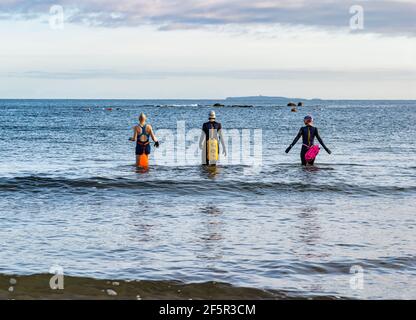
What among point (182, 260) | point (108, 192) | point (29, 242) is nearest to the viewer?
point (182, 260)

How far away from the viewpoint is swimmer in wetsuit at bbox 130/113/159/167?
18391 mm

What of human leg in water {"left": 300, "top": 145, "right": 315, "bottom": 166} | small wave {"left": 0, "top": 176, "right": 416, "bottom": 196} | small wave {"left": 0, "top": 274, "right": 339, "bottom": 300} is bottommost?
small wave {"left": 0, "top": 274, "right": 339, "bottom": 300}

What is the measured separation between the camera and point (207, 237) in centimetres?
1044

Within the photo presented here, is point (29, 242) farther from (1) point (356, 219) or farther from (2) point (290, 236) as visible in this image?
(1) point (356, 219)

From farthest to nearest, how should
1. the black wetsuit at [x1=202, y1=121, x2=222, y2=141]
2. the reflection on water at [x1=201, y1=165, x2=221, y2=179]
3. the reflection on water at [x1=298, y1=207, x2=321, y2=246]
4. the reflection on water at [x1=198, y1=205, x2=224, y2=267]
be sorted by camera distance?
the black wetsuit at [x1=202, y1=121, x2=222, y2=141] < the reflection on water at [x1=201, y1=165, x2=221, y2=179] < the reflection on water at [x1=298, y1=207, x2=321, y2=246] < the reflection on water at [x1=198, y1=205, x2=224, y2=267]

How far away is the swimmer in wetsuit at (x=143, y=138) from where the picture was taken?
18391 millimetres

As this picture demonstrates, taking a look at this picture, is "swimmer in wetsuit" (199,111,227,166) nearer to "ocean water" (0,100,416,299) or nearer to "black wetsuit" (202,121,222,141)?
"black wetsuit" (202,121,222,141)

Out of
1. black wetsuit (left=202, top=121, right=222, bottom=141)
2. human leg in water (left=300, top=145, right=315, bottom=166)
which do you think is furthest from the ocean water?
black wetsuit (left=202, top=121, right=222, bottom=141)

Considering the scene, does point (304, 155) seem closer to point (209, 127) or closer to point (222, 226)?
point (209, 127)

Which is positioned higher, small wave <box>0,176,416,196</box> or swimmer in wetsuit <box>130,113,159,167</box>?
swimmer in wetsuit <box>130,113,159,167</box>

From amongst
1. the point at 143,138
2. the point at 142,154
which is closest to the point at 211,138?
the point at 143,138
